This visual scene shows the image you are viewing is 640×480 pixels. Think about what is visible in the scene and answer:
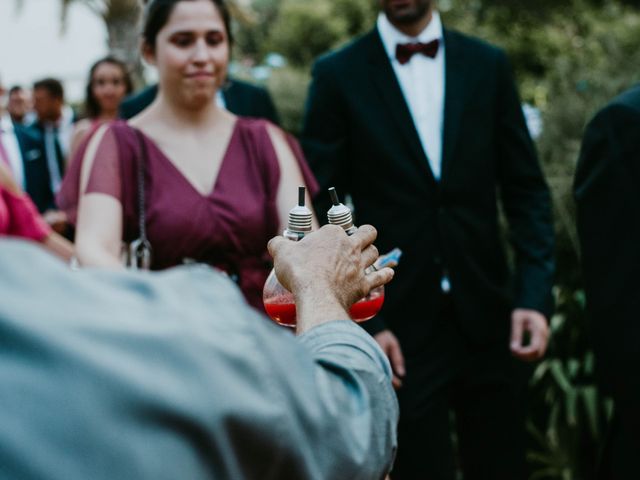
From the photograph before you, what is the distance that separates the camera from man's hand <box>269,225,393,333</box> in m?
1.32

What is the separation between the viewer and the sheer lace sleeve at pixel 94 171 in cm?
294

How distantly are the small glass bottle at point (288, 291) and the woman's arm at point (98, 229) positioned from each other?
1.24m

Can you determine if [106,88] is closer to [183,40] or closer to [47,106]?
[47,106]

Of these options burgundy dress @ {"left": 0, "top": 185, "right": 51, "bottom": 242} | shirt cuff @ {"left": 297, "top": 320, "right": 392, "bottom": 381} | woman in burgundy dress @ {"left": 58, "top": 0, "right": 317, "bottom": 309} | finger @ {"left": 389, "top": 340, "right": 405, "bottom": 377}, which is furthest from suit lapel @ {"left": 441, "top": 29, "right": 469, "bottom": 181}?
shirt cuff @ {"left": 297, "top": 320, "right": 392, "bottom": 381}

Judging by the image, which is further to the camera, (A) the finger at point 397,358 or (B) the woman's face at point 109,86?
(B) the woman's face at point 109,86

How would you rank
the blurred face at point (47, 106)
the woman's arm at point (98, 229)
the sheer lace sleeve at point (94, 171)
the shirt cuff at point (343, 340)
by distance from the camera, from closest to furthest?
the shirt cuff at point (343, 340) → the woman's arm at point (98, 229) → the sheer lace sleeve at point (94, 171) → the blurred face at point (47, 106)

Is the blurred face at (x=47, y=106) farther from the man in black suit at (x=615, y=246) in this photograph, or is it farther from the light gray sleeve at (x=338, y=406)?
the light gray sleeve at (x=338, y=406)

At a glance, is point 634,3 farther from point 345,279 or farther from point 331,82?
point 345,279

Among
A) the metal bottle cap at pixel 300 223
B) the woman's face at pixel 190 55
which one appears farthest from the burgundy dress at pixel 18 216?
the metal bottle cap at pixel 300 223

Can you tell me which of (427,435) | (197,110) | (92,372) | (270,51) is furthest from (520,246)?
(270,51)

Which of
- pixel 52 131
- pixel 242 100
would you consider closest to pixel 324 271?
pixel 242 100

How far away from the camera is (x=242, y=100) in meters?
4.93

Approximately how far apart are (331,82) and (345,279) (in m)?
2.16

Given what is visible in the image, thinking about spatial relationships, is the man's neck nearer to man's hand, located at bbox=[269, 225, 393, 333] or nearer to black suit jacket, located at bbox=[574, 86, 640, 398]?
black suit jacket, located at bbox=[574, 86, 640, 398]
